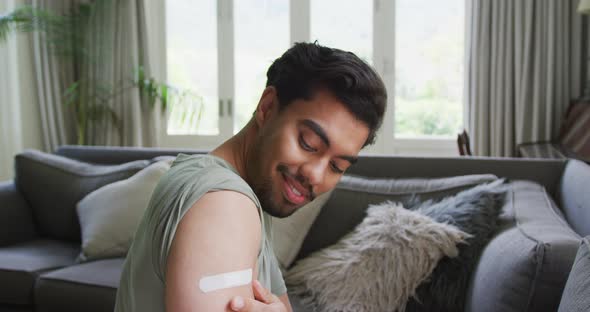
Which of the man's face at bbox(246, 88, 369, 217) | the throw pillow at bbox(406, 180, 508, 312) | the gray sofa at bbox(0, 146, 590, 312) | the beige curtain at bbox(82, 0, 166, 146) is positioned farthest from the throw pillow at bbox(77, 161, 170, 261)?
the beige curtain at bbox(82, 0, 166, 146)

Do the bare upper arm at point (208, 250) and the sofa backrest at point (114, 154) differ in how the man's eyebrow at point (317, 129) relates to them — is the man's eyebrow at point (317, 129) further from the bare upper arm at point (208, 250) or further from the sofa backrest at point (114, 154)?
the sofa backrest at point (114, 154)

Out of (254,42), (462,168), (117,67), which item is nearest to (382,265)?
(462,168)

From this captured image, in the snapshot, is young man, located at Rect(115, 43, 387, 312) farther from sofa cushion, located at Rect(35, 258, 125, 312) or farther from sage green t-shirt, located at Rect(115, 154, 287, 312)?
sofa cushion, located at Rect(35, 258, 125, 312)

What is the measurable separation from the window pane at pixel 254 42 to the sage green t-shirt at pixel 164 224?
422cm

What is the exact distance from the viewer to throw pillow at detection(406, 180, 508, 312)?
163cm

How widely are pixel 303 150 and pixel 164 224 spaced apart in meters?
0.22

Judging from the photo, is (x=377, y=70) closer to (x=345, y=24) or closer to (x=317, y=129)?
(x=345, y=24)

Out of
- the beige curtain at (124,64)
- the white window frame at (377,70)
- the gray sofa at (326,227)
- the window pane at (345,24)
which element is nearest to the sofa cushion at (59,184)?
the gray sofa at (326,227)

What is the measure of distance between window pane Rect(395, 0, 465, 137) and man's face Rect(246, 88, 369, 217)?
4.04 metres

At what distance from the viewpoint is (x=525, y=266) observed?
1261 millimetres

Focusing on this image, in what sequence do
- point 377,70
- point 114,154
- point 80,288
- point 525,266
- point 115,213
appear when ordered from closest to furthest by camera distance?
point 525,266
point 80,288
point 115,213
point 114,154
point 377,70

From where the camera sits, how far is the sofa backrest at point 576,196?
163 centimetres

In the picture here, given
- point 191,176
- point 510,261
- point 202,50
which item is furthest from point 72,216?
point 202,50

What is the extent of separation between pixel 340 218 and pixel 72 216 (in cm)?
134
